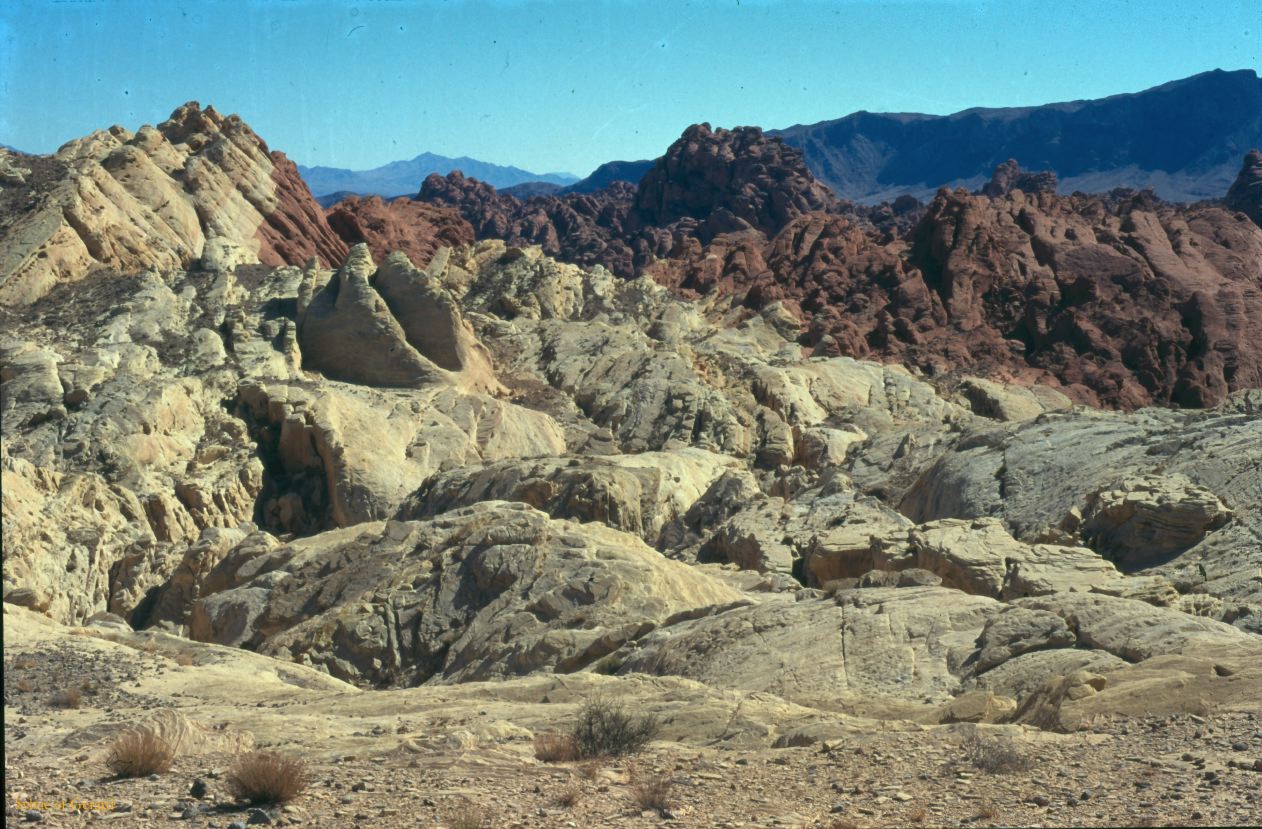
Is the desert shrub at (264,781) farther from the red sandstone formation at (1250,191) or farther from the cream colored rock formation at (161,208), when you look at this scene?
the red sandstone formation at (1250,191)

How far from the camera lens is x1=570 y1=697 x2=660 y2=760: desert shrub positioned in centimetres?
1304

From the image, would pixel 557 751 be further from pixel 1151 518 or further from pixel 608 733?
pixel 1151 518

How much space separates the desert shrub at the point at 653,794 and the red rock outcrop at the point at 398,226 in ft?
213

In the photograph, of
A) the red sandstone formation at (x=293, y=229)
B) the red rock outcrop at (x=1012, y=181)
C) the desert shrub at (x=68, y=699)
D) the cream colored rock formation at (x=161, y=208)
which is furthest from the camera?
the red rock outcrop at (x=1012, y=181)

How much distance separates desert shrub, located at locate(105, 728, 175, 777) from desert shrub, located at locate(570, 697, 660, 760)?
374 cm

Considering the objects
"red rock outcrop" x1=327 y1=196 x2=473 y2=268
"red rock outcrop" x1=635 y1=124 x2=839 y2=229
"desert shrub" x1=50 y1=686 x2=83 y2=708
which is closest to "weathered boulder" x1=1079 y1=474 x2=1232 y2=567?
"desert shrub" x1=50 y1=686 x2=83 y2=708

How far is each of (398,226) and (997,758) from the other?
80.1 metres

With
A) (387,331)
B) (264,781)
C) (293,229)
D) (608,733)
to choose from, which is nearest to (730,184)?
(293,229)

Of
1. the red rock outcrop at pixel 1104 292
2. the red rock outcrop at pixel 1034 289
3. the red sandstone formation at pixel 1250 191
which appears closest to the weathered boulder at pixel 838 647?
the red rock outcrop at pixel 1034 289

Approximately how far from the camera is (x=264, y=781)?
10766 mm

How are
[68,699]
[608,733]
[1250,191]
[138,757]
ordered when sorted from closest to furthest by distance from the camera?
[138,757], [608,733], [68,699], [1250,191]

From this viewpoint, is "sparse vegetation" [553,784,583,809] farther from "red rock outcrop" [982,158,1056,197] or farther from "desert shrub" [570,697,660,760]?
"red rock outcrop" [982,158,1056,197]

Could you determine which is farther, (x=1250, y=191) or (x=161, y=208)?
(x=1250, y=191)

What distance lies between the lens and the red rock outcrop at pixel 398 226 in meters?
81.5
